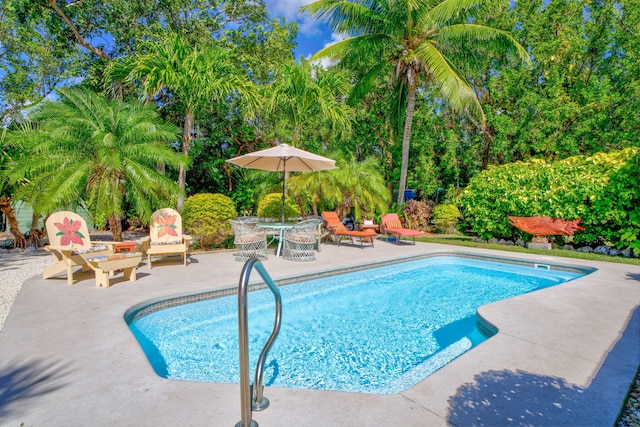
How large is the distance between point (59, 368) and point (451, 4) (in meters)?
15.4

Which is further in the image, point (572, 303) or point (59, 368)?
point (572, 303)

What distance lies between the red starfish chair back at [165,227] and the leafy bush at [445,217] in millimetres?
11715

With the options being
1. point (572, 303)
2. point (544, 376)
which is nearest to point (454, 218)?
point (572, 303)

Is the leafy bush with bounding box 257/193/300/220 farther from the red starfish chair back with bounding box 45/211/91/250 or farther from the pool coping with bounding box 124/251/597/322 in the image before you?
the red starfish chair back with bounding box 45/211/91/250

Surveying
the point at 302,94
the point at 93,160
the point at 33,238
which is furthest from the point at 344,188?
the point at 33,238

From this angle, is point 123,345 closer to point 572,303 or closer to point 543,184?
point 572,303

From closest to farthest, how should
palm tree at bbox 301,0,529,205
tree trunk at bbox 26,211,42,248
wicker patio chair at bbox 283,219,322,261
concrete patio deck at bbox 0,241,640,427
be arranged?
concrete patio deck at bbox 0,241,640,427, wicker patio chair at bbox 283,219,322,261, tree trunk at bbox 26,211,42,248, palm tree at bbox 301,0,529,205

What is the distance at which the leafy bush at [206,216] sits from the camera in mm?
10109

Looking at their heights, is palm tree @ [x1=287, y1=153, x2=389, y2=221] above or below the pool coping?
above

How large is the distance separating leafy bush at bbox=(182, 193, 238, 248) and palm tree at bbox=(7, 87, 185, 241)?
32.1 inches

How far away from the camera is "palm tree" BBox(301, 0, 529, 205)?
1323 centimetres

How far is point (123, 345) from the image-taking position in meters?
3.75

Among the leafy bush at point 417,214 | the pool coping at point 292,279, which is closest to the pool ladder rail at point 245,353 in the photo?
the pool coping at point 292,279

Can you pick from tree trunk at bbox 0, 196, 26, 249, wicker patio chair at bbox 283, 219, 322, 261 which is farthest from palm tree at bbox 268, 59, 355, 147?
tree trunk at bbox 0, 196, 26, 249
